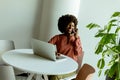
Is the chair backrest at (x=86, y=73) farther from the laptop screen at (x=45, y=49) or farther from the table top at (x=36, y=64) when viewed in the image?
the laptop screen at (x=45, y=49)

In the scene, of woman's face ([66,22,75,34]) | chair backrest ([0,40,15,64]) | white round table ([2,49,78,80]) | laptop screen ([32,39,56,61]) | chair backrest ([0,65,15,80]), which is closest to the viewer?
chair backrest ([0,65,15,80])

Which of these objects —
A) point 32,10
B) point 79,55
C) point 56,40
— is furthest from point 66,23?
point 32,10

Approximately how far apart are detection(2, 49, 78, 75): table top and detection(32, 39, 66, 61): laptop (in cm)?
Answer: 5

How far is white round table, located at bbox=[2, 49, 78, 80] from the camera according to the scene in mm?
2363

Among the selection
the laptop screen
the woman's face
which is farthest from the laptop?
the woman's face

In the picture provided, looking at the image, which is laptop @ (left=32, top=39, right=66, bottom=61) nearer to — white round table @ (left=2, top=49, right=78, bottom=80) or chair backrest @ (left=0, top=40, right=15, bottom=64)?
white round table @ (left=2, top=49, right=78, bottom=80)

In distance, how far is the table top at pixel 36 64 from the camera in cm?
237

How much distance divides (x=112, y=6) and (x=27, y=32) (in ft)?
4.53

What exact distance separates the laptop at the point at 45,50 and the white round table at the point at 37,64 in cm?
5

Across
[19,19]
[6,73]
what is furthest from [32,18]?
[6,73]

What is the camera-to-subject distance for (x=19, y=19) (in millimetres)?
3693

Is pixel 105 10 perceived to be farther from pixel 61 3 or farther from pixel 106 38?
pixel 106 38

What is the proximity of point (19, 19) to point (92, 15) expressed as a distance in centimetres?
113

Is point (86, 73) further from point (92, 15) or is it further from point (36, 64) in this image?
point (92, 15)
